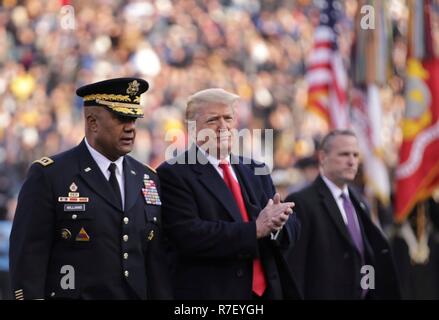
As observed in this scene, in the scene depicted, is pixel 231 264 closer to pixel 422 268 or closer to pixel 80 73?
pixel 422 268

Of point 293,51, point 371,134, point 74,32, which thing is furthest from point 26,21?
point 371,134

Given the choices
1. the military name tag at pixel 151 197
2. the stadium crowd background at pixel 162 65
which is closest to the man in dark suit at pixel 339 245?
the military name tag at pixel 151 197

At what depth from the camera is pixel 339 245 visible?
8711 millimetres

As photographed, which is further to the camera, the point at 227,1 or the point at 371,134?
the point at 227,1

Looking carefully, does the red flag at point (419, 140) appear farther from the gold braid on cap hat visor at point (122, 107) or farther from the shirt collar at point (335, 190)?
the gold braid on cap hat visor at point (122, 107)

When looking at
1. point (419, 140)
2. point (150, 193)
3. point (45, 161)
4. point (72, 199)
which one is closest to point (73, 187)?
point (72, 199)

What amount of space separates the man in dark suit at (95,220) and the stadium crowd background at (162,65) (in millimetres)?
9938

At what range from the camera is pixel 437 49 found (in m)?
14.7

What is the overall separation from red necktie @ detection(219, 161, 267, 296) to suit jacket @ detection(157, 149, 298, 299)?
0.03 m

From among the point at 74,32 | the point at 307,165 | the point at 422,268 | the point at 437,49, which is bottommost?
the point at 422,268

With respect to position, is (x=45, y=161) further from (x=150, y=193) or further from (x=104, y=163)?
(x=150, y=193)

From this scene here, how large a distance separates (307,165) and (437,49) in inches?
101

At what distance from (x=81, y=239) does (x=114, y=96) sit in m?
0.83

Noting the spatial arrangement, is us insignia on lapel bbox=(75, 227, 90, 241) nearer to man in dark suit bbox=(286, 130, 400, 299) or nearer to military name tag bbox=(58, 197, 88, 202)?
military name tag bbox=(58, 197, 88, 202)
